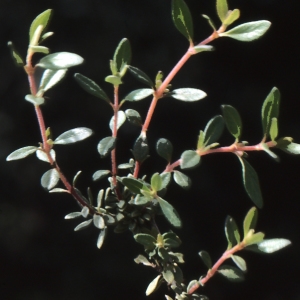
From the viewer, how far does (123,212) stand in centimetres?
52

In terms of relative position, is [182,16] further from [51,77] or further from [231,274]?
[231,274]

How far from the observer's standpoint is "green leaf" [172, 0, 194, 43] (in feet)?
1.44

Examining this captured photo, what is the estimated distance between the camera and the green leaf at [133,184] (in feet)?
1.49

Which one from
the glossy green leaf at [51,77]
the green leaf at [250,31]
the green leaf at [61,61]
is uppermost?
the green leaf at [250,31]

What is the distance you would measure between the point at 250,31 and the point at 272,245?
0.76 ft

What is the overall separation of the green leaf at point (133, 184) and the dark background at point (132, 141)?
0.42m

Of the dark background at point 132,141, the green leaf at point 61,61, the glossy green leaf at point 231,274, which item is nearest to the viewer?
the green leaf at point 61,61

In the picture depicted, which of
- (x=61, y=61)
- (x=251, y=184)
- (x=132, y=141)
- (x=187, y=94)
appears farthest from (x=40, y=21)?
(x=132, y=141)

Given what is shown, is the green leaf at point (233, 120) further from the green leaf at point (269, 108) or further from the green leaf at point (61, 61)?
the green leaf at point (61, 61)

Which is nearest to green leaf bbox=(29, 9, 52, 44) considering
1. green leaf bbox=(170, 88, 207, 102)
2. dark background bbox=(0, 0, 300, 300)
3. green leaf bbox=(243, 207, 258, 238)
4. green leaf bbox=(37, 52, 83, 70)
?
green leaf bbox=(37, 52, 83, 70)

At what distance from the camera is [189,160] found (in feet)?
1.40

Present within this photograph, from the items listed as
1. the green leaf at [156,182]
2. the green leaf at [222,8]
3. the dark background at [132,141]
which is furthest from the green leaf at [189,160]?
the dark background at [132,141]

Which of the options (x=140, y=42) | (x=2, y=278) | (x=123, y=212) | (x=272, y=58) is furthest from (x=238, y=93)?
(x=2, y=278)

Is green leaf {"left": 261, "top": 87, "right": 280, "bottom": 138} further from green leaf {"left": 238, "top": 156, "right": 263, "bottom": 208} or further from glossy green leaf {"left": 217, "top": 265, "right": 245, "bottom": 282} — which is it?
glossy green leaf {"left": 217, "top": 265, "right": 245, "bottom": 282}
